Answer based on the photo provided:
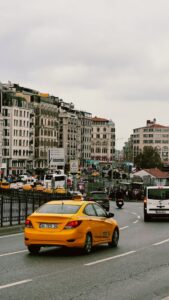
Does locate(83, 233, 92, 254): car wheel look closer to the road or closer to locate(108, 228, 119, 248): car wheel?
the road

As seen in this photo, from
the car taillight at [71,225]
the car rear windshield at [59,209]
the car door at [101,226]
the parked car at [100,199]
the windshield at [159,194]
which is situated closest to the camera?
the car taillight at [71,225]

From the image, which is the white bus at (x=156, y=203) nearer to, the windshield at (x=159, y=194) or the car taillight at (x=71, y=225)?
the windshield at (x=159, y=194)

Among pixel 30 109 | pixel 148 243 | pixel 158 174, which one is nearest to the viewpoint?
pixel 148 243

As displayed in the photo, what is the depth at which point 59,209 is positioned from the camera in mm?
19828

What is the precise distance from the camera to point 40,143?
19200 cm

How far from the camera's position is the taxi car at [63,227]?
1894cm

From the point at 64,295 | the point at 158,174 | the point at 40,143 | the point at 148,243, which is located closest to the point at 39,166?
the point at 40,143

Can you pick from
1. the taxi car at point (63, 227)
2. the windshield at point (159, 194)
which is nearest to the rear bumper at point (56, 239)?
the taxi car at point (63, 227)

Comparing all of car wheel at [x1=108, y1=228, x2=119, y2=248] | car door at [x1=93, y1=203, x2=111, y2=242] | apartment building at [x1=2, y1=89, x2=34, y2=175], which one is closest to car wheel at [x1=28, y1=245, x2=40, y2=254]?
car door at [x1=93, y1=203, x2=111, y2=242]

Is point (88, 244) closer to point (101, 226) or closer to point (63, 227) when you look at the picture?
point (101, 226)

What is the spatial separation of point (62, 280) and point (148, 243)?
34.0 feet

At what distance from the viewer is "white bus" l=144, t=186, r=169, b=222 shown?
39.8 m

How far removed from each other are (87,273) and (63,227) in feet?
11.5

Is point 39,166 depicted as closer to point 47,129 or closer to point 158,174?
point 47,129
